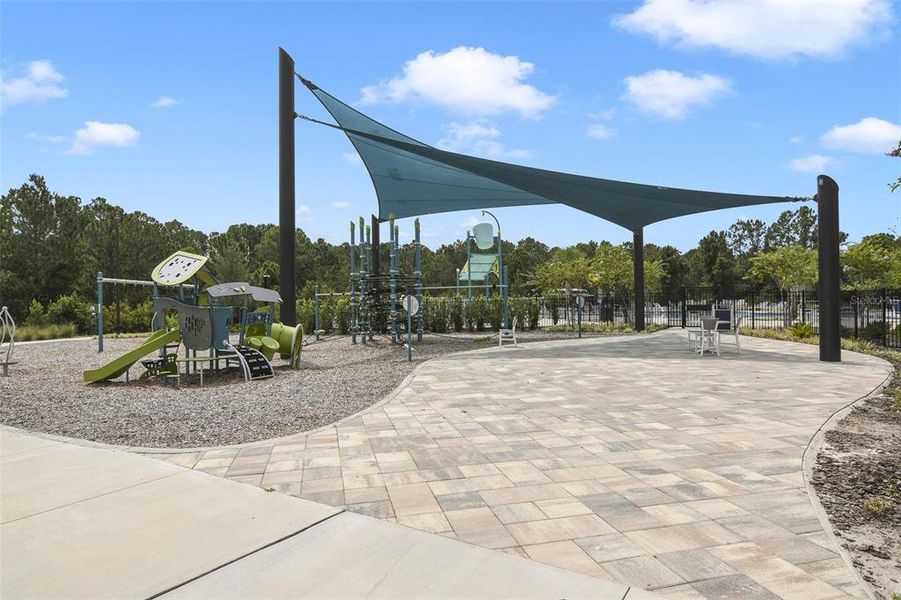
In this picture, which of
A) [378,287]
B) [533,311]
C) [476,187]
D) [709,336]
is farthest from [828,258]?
[533,311]

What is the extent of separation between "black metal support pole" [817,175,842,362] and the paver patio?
2.94 metres

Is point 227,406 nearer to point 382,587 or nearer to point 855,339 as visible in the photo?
point 382,587

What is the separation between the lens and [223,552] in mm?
2768

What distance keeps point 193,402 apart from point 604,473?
5.26m

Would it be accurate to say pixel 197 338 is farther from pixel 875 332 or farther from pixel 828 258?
pixel 875 332

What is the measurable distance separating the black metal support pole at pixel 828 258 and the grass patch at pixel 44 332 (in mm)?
23896

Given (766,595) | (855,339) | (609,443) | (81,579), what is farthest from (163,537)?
(855,339)

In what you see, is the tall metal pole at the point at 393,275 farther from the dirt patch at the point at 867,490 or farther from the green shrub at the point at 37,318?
the green shrub at the point at 37,318

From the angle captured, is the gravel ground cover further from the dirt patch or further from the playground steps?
the dirt patch

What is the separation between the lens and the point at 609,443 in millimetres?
4816

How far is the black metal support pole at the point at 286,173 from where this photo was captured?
12695 mm

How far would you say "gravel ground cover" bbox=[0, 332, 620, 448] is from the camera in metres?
5.41

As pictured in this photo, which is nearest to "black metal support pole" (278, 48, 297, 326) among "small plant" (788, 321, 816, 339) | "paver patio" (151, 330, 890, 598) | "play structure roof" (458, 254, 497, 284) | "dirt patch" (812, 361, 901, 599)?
"paver patio" (151, 330, 890, 598)

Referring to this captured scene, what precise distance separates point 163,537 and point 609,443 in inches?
136
